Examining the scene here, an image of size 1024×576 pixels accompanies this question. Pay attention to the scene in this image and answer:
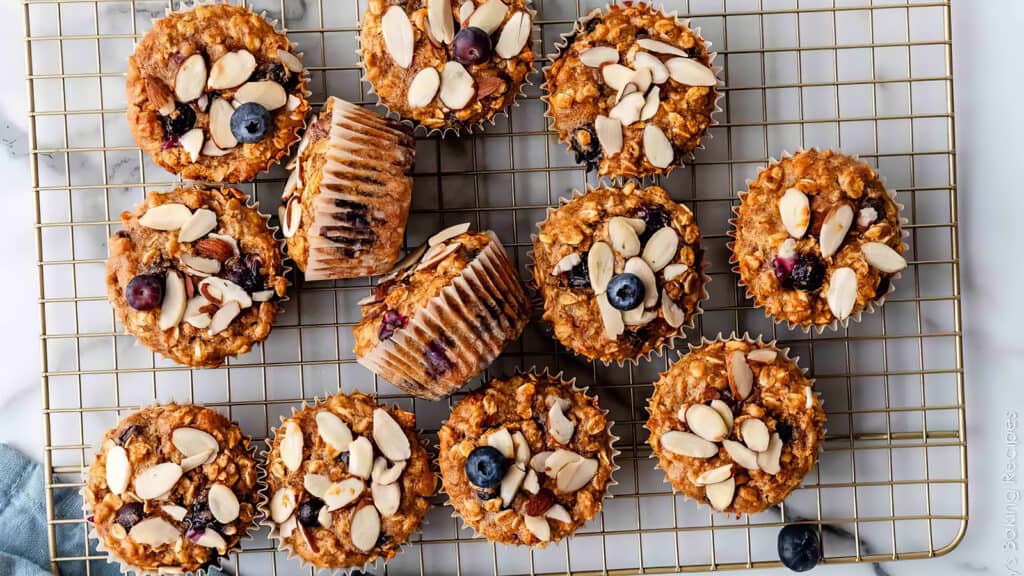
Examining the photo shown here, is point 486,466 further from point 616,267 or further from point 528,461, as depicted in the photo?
point 616,267

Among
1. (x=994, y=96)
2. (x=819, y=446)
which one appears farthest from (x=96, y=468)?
(x=994, y=96)

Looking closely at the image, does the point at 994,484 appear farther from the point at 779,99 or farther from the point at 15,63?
the point at 15,63

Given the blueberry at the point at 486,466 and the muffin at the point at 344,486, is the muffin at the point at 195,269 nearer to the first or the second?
the muffin at the point at 344,486

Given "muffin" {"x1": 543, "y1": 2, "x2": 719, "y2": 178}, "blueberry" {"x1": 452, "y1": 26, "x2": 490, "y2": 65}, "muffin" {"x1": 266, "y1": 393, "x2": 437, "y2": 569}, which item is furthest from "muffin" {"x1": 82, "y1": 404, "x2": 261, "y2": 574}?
"muffin" {"x1": 543, "y1": 2, "x2": 719, "y2": 178}

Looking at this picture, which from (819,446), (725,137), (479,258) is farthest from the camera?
(725,137)

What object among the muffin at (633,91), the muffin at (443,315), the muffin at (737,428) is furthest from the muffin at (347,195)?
the muffin at (737,428)

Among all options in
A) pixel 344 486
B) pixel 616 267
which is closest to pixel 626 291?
pixel 616 267
